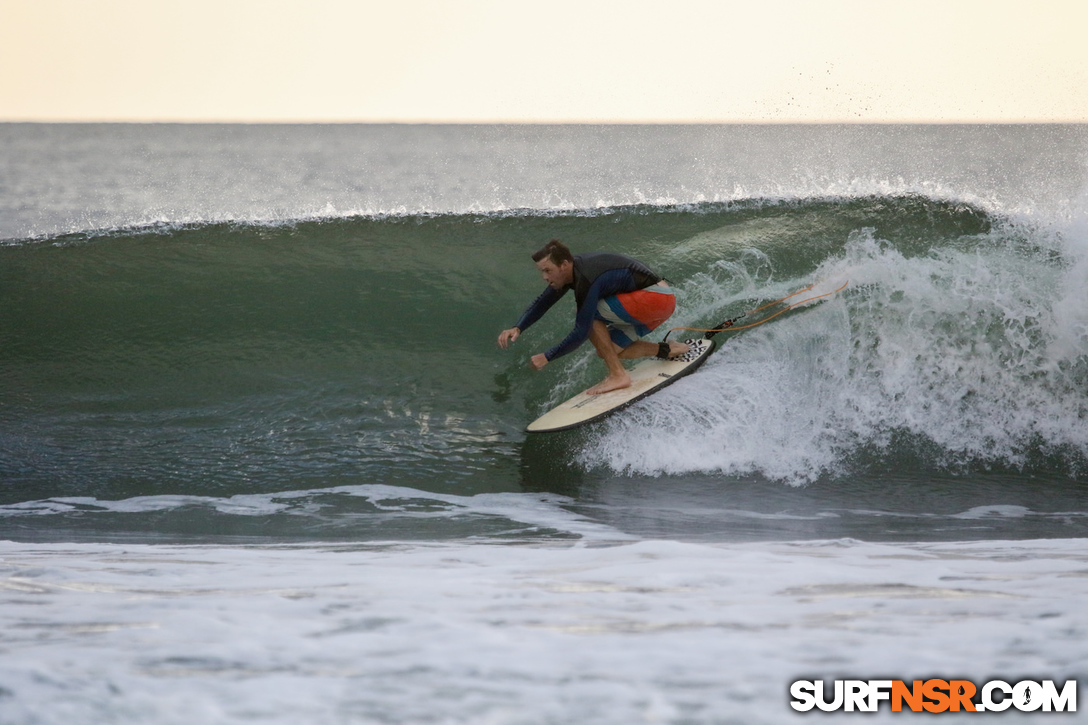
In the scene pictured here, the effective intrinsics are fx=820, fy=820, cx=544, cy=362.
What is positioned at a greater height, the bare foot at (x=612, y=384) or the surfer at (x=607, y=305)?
the surfer at (x=607, y=305)

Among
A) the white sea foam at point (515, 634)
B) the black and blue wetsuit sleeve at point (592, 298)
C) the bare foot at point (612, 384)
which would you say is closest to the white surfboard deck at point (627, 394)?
the bare foot at point (612, 384)

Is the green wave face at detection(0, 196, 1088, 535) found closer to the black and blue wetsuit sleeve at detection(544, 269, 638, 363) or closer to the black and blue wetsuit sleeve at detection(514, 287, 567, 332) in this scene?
the black and blue wetsuit sleeve at detection(544, 269, 638, 363)

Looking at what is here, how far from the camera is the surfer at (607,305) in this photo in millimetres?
5113

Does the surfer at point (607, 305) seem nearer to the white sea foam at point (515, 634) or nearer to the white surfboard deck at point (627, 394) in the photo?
the white surfboard deck at point (627, 394)

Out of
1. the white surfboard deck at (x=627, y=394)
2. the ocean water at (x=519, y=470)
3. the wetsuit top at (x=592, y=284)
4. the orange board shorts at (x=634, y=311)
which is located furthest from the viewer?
the orange board shorts at (x=634, y=311)

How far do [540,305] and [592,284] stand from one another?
1.42ft

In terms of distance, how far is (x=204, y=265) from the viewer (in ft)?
25.9

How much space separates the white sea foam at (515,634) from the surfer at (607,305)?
216 centimetres

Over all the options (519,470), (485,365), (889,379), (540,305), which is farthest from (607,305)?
(889,379)

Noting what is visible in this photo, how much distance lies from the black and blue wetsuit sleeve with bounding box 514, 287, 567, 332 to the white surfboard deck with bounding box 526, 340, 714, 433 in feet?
2.01

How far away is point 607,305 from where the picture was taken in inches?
210

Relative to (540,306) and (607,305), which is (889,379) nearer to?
(607,305)

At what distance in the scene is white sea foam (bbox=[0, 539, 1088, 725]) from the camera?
77.0 inches

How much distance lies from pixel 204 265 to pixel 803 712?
735 centimetres
